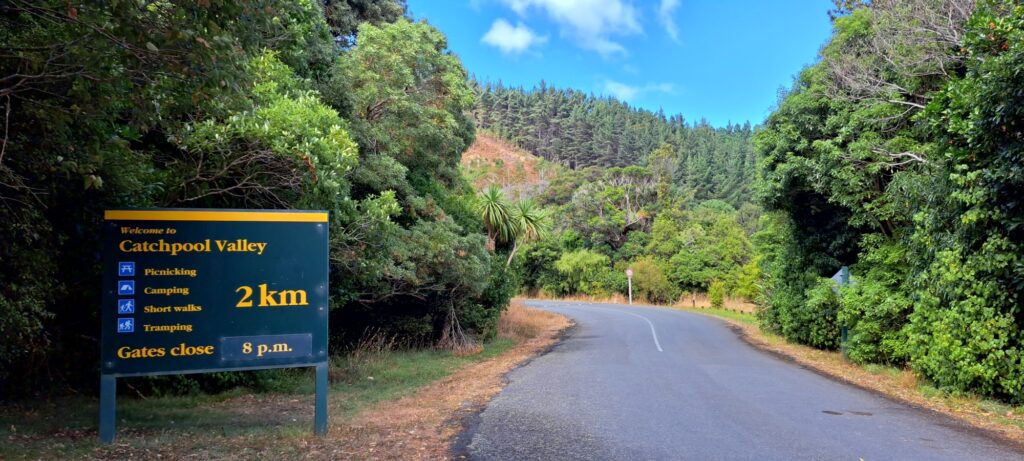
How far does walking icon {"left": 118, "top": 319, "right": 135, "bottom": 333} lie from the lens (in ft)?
21.9

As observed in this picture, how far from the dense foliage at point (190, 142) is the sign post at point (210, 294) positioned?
898 mm

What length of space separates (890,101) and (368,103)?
11534 mm

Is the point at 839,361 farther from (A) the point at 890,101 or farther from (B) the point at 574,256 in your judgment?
(B) the point at 574,256

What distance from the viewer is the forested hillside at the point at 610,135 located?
306 ft

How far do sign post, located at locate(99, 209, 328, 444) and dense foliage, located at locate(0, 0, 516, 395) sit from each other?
90 cm

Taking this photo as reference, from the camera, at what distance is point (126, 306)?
6703 mm

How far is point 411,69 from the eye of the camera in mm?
16562

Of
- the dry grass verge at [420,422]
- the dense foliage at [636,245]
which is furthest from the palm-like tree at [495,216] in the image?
the dense foliage at [636,245]

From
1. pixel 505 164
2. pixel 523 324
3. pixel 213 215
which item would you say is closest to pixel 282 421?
pixel 213 215

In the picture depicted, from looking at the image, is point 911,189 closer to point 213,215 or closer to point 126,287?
point 213,215

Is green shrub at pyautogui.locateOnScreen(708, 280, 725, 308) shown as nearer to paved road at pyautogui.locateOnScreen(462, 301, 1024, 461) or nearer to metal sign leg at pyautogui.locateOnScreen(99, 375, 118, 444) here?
paved road at pyautogui.locateOnScreen(462, 301, 1024, 461)

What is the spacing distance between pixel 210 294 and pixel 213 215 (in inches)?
34.3

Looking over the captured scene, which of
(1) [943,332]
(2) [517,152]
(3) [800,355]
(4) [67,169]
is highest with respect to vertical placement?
(2) [517,152]

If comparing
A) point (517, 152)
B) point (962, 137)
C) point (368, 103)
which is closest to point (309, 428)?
point (368, 103)
